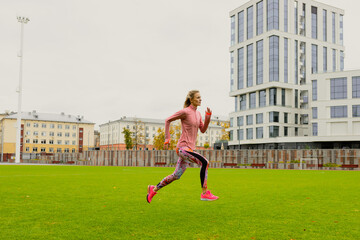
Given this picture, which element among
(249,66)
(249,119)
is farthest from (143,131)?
(249,66)

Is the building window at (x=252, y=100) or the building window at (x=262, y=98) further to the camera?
the building window at (x=252, y=100)

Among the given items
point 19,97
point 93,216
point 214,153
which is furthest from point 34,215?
point 19,97

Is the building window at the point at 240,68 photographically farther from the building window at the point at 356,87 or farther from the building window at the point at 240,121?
the building window at the point at 356,87

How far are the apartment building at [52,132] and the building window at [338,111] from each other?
8106 centimetres

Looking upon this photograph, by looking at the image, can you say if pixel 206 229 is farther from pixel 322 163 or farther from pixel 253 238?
pixel 322 163

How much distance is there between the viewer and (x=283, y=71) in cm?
7550

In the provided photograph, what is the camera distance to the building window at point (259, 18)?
7719 cm

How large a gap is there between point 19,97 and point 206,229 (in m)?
56.4

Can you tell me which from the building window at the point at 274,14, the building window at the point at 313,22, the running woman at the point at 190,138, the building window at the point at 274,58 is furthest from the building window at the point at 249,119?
the running woman at the point at 190,138

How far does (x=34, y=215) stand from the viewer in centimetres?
687

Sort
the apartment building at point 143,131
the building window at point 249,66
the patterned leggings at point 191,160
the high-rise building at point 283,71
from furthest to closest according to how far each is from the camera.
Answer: the apartment building at point 143,131 → the building window at point 249,66 → the high-rise building at point 283,71 → the patterned leggings at point 191,160

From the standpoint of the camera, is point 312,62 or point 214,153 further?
point 312,62

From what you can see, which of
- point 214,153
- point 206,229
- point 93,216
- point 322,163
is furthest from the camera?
point 214,153

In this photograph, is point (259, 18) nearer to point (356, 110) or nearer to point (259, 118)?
point (259, 118)
